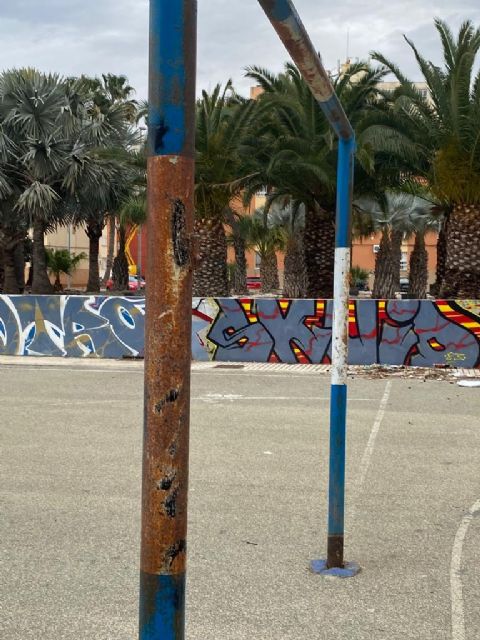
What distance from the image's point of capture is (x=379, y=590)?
460 cm

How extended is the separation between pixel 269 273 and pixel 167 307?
50.9m

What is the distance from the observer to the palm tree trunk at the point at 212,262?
2238 cm

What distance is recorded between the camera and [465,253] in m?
19.2

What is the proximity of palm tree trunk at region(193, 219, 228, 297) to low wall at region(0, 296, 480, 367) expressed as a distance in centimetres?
500

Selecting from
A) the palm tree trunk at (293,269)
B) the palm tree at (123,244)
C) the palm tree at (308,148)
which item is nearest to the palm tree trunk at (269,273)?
the palm tree trunk at (293,269)

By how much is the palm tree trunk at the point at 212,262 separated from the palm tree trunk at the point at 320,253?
2.48 meters

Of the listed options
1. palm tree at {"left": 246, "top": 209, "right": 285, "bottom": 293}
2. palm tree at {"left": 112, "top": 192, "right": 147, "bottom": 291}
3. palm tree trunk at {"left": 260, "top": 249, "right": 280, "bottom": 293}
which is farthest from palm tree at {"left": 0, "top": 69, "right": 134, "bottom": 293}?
palm tree trunk at {"left": 260, "top": 249, "right": 280, "bottom": 293}

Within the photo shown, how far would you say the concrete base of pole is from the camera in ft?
15.8

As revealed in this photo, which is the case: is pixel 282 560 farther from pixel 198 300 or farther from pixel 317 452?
pixel 198 300

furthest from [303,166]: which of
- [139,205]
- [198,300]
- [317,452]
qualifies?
[139,205]

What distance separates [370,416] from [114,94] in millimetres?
45078

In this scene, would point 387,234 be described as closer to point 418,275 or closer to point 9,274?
point 418,275

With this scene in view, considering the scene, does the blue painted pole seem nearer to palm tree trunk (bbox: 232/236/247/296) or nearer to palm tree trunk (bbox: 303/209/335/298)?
palm tree trunk (bbox: 303/209/335/298)

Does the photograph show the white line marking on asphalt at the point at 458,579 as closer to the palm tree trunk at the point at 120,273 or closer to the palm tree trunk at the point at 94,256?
the palm tree trunk at the point at 94,256
